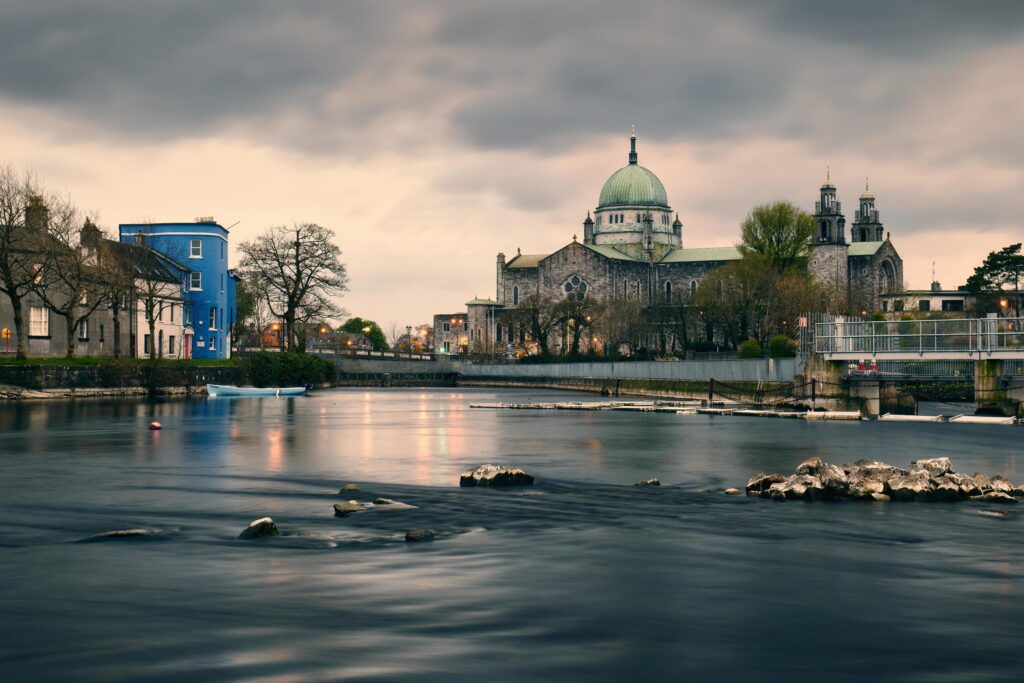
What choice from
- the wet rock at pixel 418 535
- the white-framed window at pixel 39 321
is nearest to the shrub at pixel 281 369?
the white-framed window at pixel 39 321

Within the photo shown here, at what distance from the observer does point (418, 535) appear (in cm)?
1673

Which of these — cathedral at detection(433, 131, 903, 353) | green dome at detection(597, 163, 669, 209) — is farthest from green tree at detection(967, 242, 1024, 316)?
green dome at detection(597, 163, 669, 209)

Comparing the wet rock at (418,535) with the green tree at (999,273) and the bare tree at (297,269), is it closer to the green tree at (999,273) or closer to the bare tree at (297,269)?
the bare tree at (297,269)

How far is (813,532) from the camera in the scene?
57.0ft

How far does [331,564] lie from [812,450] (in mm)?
22147

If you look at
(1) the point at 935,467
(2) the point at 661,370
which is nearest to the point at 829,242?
(2) the point at 661,370

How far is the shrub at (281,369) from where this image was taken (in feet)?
295

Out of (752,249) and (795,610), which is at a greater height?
(752,249)

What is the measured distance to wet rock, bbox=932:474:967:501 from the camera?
2056 cm

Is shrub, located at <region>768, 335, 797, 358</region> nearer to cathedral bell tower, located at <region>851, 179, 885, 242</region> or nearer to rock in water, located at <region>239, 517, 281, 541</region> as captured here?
rock in water, located at <region>239, 517, 281, 541</region>

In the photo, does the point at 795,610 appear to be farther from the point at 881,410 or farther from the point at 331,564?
the point at 881,410

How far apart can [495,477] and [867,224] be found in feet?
512

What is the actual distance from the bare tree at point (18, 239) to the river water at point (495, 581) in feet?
137

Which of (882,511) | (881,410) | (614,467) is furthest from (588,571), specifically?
(881,410)
